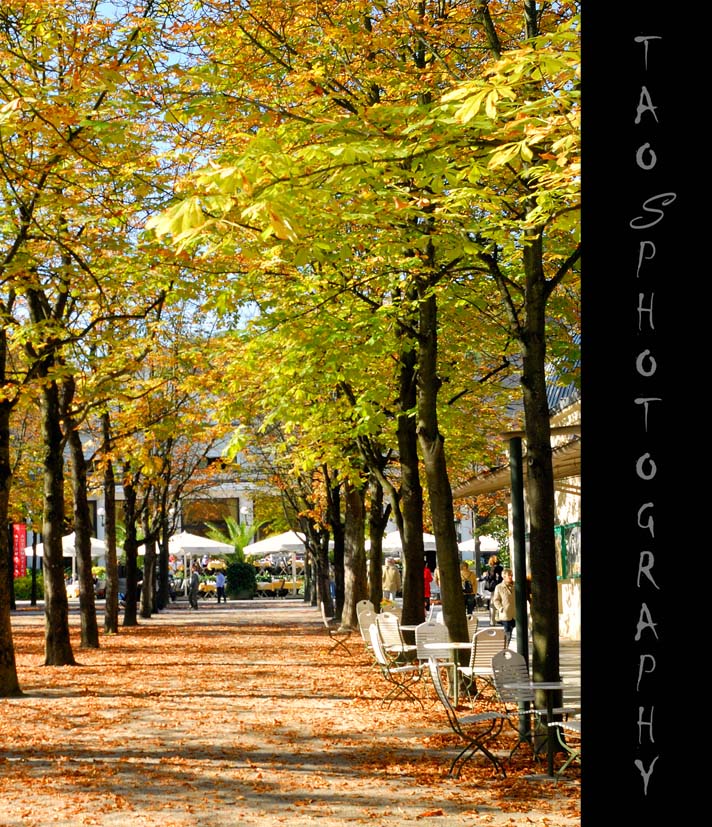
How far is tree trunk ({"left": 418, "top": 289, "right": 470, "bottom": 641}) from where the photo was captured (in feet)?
52.5

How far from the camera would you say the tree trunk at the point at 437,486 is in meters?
16.0

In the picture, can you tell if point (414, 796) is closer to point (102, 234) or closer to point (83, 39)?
point (83, 39)

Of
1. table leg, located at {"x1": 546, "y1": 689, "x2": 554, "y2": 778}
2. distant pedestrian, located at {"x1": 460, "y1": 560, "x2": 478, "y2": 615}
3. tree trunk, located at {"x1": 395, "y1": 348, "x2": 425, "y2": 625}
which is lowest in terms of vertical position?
distant pedestrian, located at {"x1": 460, "y1": 560, "x2": 478, "y2": 615}

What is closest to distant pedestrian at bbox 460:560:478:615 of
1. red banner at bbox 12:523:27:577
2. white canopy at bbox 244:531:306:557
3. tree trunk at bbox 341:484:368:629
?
tree trunk at bbox 341:484:368:629

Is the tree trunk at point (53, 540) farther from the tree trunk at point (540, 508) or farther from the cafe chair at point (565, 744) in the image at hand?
the cafe chair at point (565, 744)

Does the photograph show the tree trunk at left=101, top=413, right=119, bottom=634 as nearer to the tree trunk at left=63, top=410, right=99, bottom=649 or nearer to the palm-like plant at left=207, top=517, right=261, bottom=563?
the tree trunk at left=63, top=410, right=99, bottom=649

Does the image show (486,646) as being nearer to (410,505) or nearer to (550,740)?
(550,740)

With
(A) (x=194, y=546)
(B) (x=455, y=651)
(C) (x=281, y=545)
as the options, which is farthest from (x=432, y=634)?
(A) (x=194, y=546)

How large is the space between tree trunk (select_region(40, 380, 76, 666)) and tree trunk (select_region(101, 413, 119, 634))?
6325 millimetres

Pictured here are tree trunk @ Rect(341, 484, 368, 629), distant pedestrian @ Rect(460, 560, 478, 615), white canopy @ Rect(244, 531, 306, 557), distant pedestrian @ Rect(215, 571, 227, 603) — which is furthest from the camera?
distant pedestrian @ Rect(215, 571, 227, 603)

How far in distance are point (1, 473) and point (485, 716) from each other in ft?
28.5
